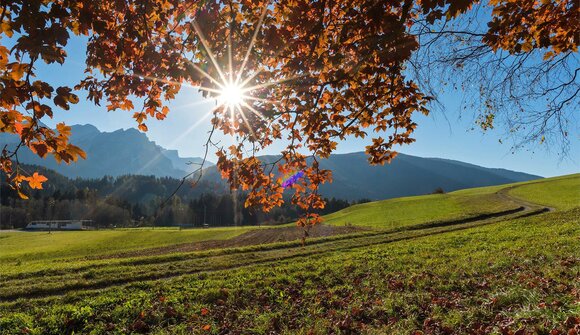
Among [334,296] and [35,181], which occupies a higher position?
[35,181]

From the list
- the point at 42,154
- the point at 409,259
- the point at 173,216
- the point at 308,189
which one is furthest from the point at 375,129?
the point at 173,216

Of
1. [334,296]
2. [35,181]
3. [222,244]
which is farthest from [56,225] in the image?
[35,181]

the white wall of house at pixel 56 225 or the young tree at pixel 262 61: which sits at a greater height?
the young tree at pixel 262 61

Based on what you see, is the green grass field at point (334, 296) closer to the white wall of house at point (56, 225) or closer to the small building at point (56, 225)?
the small building at point (56, 225)

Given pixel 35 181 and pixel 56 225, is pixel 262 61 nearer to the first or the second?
pixel 35 181

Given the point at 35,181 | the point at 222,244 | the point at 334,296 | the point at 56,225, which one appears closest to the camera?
the point at 35,181

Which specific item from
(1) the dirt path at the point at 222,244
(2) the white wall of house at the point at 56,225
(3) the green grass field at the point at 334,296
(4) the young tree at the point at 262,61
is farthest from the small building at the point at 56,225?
(4) the young tree at the point at 262,61

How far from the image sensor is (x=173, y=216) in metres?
147

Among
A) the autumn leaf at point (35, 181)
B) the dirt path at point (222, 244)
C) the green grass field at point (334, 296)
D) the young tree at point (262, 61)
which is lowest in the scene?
the dirt path at point (222, 244)

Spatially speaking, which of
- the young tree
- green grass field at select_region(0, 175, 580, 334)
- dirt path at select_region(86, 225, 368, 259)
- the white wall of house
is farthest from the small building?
the young tree

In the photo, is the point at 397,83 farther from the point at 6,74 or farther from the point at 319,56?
the point at 6,74

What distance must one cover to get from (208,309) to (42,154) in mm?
7463

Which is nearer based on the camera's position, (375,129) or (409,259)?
(375,129)

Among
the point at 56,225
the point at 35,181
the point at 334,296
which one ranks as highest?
the point at 35,181
